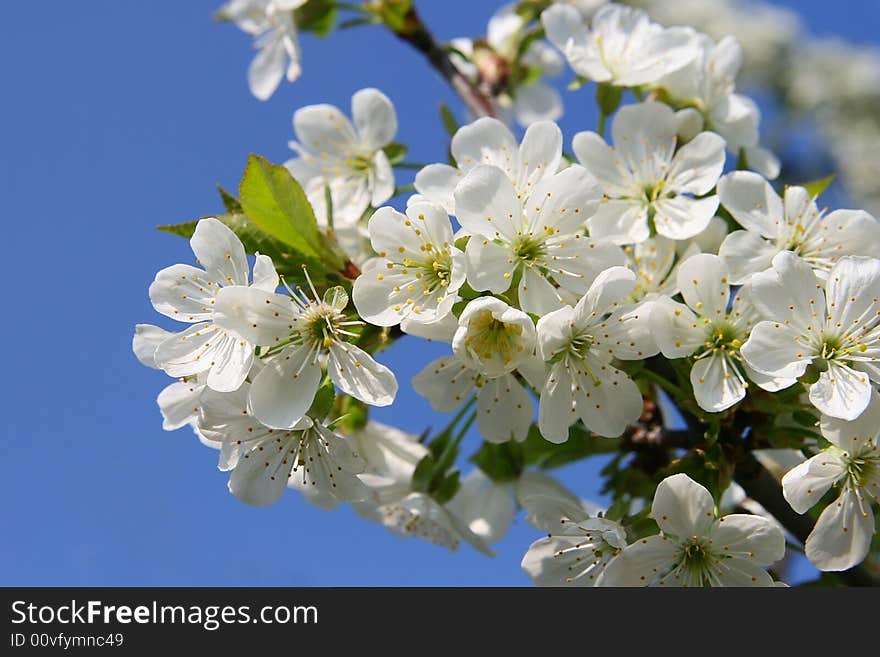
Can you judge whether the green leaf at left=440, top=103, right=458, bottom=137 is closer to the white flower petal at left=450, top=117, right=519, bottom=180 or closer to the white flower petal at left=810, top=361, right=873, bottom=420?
the white flower petal at left=450, top=117, right=519, bottom=180

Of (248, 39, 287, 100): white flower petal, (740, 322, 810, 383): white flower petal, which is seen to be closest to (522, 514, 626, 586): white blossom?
(740, 322, 810, 383): white flower petal

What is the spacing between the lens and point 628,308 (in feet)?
5.32

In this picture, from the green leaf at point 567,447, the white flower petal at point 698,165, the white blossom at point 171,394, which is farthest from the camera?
the green leaf at point 567,447

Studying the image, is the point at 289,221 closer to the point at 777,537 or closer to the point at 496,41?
the point at 777,537

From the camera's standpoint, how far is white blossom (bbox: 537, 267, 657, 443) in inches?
60.6

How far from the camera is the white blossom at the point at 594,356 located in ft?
5.05

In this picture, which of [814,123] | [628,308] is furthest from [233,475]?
[814,123]

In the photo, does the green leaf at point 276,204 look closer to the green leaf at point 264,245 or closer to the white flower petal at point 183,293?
the green leaf at point 264,245

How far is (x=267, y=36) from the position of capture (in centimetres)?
277

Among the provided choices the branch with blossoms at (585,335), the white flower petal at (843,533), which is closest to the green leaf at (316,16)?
the branch with blossoms at (585,335)

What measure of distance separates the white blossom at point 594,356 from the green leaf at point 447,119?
81cm

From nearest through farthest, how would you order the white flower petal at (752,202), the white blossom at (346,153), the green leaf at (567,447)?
the white flower petal at (752,202) → the green leaf at (567,447) → the white blossom at (346,153)

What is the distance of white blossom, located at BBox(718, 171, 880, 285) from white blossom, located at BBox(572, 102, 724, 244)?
0.18ft
